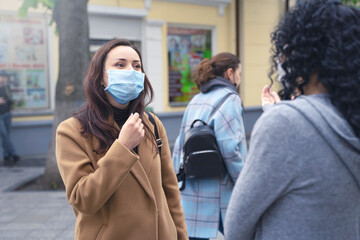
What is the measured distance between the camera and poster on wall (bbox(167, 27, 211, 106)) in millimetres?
11430

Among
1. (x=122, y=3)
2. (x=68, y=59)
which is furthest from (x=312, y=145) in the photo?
(x=122, y=3)

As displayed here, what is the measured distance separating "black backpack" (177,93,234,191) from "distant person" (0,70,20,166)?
21.8 feet

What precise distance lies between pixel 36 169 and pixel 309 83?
7348 millimetres

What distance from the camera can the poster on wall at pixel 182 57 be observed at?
11430 mm

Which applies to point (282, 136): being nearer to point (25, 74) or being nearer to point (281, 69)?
point (281, 69)

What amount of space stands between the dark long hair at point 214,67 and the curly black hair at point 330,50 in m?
2.01

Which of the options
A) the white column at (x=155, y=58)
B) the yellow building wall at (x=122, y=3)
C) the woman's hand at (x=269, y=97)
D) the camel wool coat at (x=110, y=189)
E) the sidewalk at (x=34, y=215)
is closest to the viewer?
the camel wool coat at (x=110, y=189)

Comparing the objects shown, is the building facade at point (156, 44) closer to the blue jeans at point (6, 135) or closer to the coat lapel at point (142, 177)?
the blue jeans at point (6, 135)

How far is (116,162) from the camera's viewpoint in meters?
1.75

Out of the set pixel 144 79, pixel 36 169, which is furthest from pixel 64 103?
pixel 144 79

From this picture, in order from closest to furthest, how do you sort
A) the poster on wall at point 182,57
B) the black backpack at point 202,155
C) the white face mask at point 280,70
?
1. the white face mask at point 280,70
2. the black backpack at point 202,155
3. the poster on wall at point 182,57

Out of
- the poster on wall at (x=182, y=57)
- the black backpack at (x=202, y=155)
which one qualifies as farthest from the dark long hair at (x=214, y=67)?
the poster on wall at (x=182, y=57)

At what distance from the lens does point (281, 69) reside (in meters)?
1.46

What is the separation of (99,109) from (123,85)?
0.60 feet
